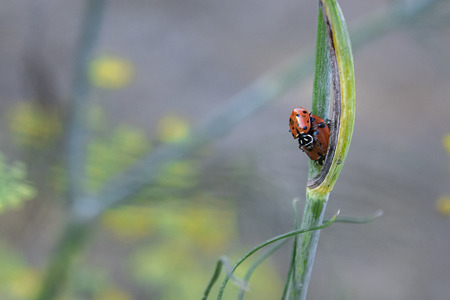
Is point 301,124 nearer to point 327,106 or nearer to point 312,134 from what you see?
point 312,134

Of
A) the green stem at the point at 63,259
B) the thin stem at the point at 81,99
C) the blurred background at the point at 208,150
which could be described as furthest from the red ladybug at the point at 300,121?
the green stem at the point at 63,259

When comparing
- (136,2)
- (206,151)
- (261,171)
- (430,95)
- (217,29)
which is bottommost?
(261,171)

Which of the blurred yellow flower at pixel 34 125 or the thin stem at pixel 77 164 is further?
the blurred yellow flower at pixel 34 125

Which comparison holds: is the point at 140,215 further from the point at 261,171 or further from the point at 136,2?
the point at 136,2

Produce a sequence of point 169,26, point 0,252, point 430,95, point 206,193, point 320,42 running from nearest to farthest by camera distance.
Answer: point 320,42 → point 206,193 → point 0,252 → point 430,95 → point 169,26

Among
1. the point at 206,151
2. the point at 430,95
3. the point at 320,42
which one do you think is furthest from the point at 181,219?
the point at 430,95

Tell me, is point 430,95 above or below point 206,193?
above

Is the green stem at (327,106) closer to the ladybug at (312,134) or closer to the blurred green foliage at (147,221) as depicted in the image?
the ladybug at (312,134)

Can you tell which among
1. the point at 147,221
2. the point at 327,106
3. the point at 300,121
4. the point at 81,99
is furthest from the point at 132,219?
the point at 327,106
